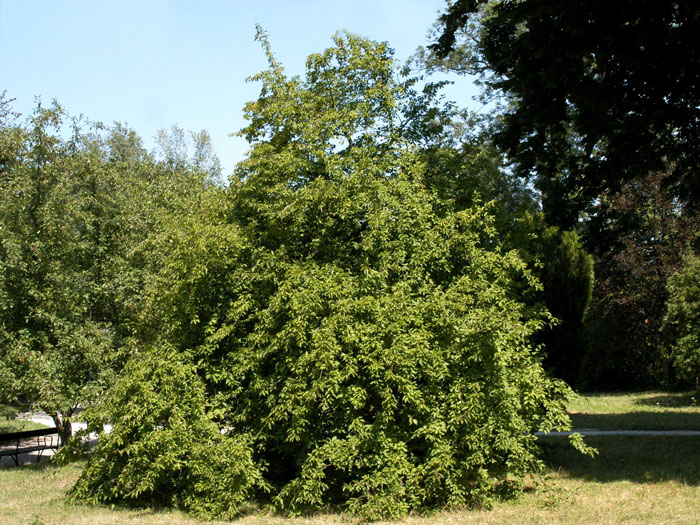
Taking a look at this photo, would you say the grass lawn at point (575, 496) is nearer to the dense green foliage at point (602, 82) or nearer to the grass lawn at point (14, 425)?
the dense green foliage at point (602, 82)

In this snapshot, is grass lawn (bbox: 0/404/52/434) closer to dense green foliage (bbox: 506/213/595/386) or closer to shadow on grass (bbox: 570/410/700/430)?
dense green foliage (bbox: 506/213/595/386)

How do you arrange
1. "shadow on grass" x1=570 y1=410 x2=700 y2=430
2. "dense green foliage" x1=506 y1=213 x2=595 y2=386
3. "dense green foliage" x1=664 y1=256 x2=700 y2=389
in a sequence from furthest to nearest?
"dense green foliage" x1=506 y1=213 x2=595 y2=386 < "dense green foliage" x1=664 y1=256 x2=700 y2=389 < "shadow on grass" x1=570 y1=410 x2=700 y2=430

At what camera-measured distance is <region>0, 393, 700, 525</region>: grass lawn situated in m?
7.07

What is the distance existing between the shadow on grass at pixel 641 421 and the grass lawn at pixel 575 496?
211 cm

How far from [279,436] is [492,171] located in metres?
15.2

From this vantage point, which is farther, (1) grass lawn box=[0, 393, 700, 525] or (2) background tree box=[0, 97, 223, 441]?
(2) background tree box=[0, 97, 223, 441]

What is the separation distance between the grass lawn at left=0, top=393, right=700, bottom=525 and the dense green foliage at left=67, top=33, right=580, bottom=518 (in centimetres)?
35

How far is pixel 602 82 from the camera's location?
9734mm

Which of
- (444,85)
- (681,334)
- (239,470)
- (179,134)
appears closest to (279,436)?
(239,470)

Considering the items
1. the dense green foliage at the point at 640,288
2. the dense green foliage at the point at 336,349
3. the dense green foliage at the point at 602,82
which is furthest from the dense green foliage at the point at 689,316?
the dense green foliage at the point at 336,349

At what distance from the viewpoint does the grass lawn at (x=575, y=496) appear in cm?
707

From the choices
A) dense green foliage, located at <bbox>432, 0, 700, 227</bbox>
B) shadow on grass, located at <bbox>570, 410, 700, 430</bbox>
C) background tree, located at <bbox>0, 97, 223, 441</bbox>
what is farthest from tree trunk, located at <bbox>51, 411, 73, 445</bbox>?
shadow on grass, located at <bbox>570, 410, 700, 430</bbox>

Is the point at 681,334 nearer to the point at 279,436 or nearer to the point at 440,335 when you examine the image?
the point at 440,335

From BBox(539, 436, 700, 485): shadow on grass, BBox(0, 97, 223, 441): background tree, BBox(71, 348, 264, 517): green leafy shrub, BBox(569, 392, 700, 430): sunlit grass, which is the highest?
BBox(0, 97, 223, 441): background tree
